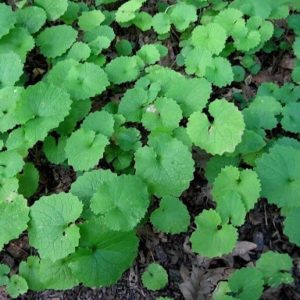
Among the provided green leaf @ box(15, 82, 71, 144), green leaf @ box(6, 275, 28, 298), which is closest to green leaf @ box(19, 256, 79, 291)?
green leaf @ box(6, 275, 28, 298)

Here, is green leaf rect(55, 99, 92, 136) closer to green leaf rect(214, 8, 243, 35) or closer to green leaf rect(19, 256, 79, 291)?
green leaf rect(19, 256, 79, 291)

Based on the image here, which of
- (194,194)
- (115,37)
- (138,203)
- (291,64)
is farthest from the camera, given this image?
(115,37)

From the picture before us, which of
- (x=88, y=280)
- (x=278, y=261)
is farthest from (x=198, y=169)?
(x=88, y=280)

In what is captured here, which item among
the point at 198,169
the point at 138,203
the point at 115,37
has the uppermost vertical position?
the point at 115,37

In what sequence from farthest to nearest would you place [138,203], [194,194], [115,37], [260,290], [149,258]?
[115,37]
[194,194]
[149,258]
[138,203]
[260,290]

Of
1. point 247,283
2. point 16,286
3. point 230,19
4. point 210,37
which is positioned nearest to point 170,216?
point 247,283

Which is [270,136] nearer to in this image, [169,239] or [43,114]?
[169,239]

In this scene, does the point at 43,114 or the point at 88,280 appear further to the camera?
the point at 43,114
